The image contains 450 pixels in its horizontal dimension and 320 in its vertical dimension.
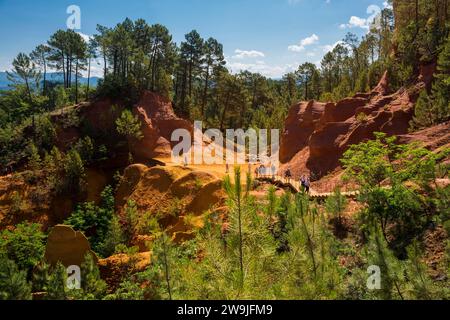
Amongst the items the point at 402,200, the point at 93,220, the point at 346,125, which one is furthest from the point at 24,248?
the point at 346,125

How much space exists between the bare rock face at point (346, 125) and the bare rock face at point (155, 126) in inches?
542

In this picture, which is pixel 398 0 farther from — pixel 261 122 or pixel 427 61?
pixel 261 122

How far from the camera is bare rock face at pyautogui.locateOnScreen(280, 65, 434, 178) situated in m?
28.7

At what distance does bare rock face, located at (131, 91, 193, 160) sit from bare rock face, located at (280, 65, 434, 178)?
1376 centimetres

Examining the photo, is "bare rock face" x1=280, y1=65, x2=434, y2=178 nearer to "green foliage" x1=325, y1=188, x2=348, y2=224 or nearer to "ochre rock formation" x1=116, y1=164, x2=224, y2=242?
"ochre rock formation" x1=116, y1=164, x2=224, y2=242

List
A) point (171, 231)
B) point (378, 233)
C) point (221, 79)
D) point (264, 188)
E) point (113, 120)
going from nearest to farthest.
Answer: point (378, 233) < point (171, 231) < point (264, 188) < point (113, 120) < point (221, 79)

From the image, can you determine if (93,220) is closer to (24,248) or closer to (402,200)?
(24,248)

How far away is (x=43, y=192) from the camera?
91.4ft

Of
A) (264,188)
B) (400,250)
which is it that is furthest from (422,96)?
(400,250)

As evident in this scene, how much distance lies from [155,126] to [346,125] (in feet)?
68.9

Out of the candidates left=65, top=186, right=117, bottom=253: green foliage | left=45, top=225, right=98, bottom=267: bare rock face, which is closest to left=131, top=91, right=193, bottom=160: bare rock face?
left=65, top=186, right=117, bottom=253: green foliage

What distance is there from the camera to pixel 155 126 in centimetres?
3753

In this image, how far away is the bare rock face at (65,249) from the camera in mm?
15266

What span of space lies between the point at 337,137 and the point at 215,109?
98.4 ft
